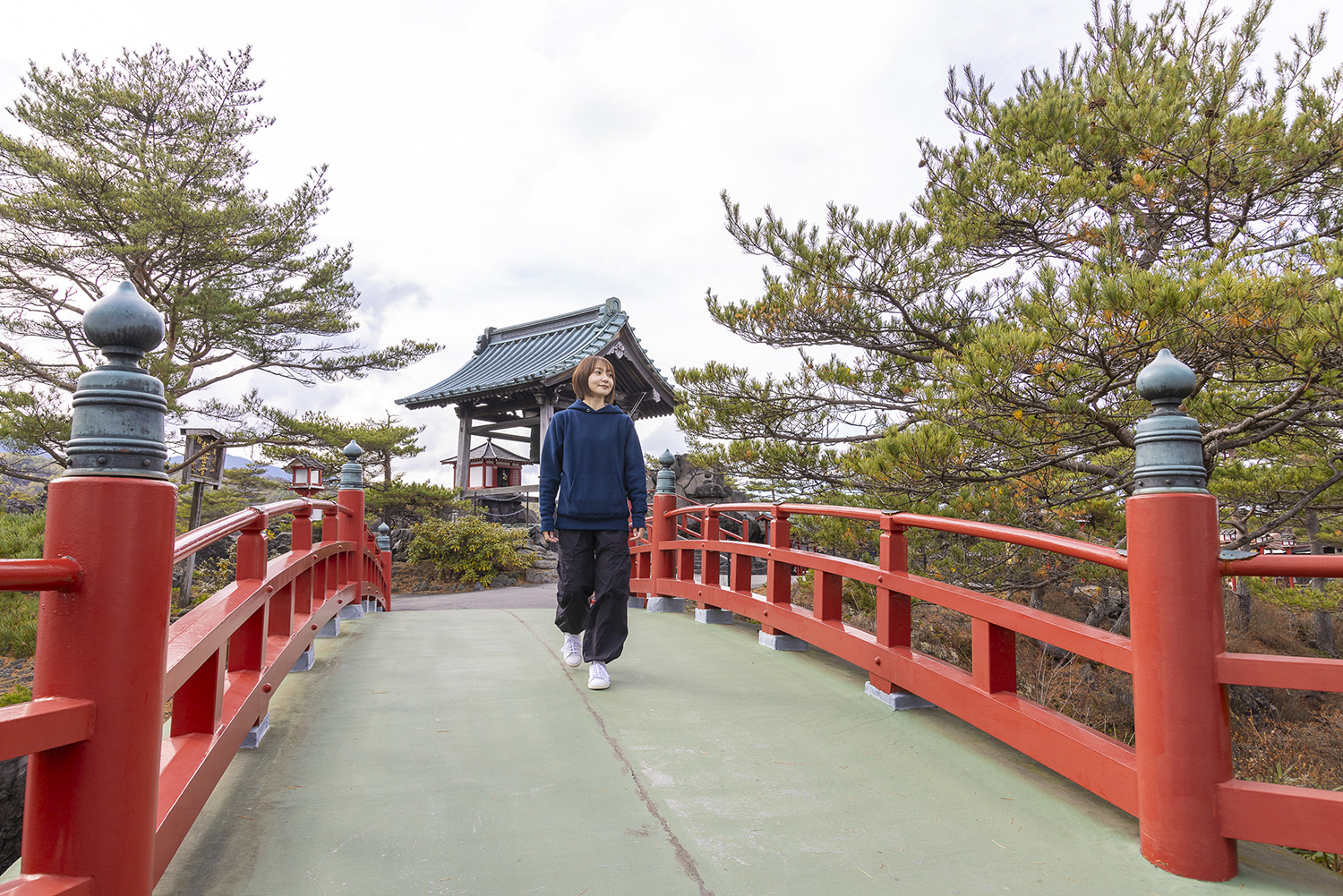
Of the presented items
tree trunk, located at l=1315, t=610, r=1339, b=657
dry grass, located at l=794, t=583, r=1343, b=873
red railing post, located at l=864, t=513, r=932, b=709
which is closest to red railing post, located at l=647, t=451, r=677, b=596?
dry grass, located at l=794, t=583, r=1343, b=873

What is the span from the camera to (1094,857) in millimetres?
2123

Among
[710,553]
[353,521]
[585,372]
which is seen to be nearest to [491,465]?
[353,521]

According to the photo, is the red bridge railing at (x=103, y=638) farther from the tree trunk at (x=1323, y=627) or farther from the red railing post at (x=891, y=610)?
the tree trunk at (x=1323, y=627)

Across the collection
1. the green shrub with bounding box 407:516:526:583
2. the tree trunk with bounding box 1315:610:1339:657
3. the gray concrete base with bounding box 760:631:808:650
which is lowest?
the tree trunk with bounding box 1315:610:1339:657

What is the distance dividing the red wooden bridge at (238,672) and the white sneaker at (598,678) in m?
1.19

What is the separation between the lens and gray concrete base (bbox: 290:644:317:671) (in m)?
4.12

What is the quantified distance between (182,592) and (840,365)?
10560mm

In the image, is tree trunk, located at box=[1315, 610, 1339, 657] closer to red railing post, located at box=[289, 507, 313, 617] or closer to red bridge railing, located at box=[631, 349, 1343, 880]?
red bridge railing, located at box=[631, 349, 1343, 880]

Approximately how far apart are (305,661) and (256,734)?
1381 millimetres

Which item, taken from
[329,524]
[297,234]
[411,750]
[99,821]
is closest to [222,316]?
[297,234]

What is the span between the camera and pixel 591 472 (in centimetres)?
390

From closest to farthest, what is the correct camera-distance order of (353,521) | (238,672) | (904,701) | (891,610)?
(238,672) < (904,701) < (891,610) < (353,521)

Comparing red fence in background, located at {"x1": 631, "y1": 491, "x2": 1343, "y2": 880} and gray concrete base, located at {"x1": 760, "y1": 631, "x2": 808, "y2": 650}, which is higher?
red fence in background, located at {"x1": 631, "y1": 491, "x2": 1343, "y2": 880}

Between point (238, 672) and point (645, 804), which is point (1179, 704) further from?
point (238, 672)
